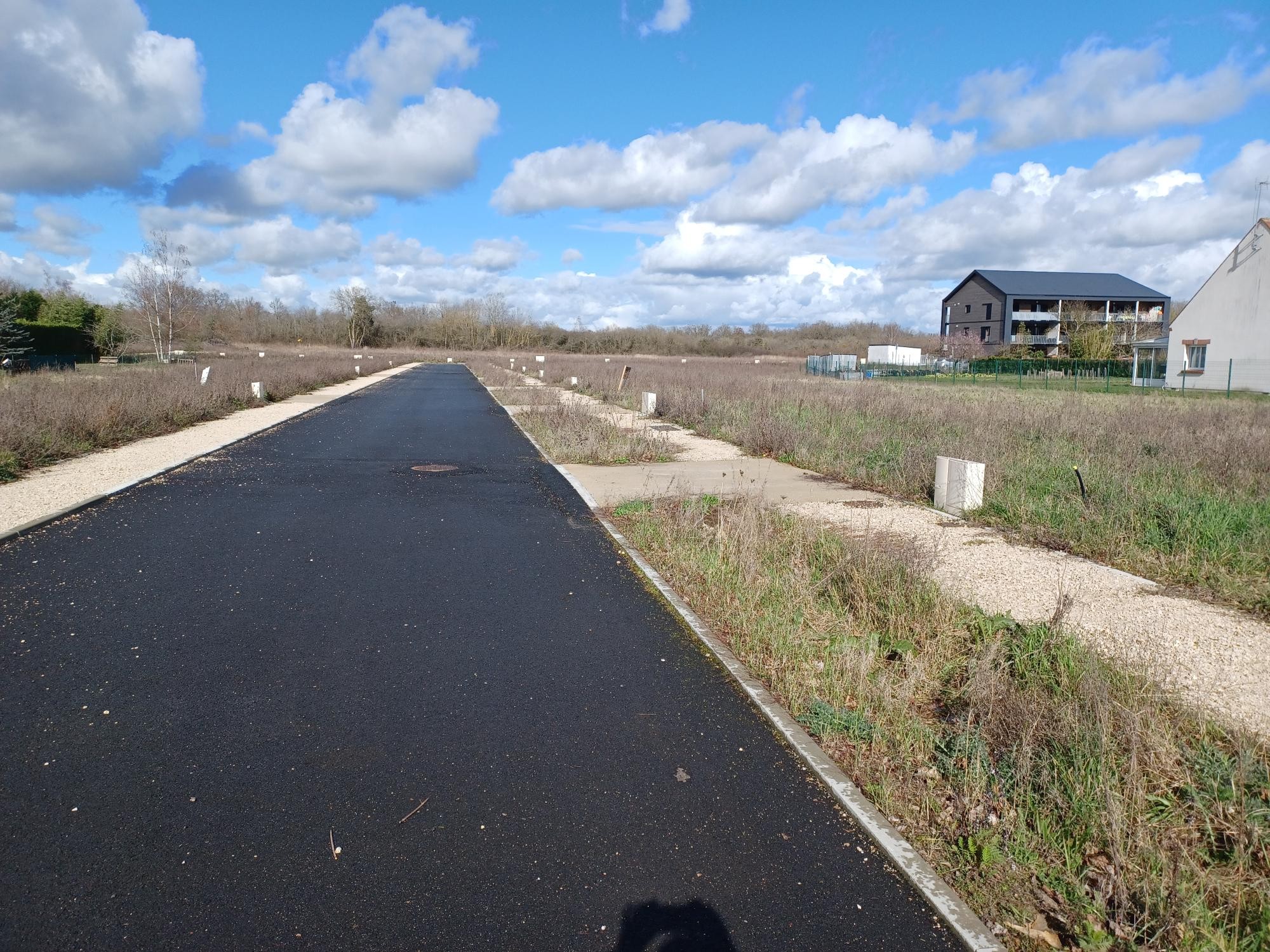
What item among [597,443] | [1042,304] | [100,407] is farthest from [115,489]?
[1042,304]

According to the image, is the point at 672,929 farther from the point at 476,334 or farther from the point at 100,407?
the point at 476,334

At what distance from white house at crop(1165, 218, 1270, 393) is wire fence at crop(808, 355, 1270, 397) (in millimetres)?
64

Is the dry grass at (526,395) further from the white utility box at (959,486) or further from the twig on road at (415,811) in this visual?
the twig on road at (415,811)

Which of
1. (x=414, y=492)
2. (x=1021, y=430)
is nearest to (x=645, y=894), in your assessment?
(x=414, y=492)

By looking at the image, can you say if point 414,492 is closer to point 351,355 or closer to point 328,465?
point 328,465

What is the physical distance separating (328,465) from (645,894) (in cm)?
1175

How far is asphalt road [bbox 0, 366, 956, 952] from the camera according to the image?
2.93 metres

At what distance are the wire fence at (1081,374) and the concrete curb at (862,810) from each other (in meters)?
35.5

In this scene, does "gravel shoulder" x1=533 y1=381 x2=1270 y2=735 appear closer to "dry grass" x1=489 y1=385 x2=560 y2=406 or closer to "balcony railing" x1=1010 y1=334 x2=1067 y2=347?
"dry grass" x1=489 y1=385 x2=560 y2=406

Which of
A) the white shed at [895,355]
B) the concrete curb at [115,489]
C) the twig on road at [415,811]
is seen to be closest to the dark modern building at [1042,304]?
the white shed at [895,355]

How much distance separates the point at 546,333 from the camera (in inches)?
4336

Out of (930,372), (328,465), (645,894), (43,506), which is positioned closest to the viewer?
(645,894)

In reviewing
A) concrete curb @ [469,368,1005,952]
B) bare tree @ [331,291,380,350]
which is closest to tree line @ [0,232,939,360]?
bare tree @ [331,291,380,350]

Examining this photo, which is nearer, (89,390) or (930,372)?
(89,390)
